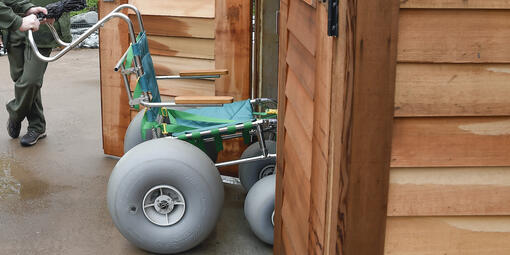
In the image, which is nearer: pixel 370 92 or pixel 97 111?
pixel 370 92

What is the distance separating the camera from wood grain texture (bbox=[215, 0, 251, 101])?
14.3 feet

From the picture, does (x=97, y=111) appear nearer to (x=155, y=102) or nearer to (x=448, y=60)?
(x=155, y=102)

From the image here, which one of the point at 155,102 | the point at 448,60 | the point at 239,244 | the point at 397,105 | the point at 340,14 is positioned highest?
the point at 340,14

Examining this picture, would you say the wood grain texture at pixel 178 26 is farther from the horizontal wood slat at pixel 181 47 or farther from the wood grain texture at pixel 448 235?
the wood grain texture at pixel 448 235

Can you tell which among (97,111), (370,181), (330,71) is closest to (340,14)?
(330,71)

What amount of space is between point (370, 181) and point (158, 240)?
6.29 ft

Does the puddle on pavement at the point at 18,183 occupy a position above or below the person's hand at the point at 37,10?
below

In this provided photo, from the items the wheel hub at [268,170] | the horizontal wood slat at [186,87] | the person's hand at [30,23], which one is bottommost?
the wheel hub at [268,170]

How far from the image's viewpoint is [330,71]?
1.86 m

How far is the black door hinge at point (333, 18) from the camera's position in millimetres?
1803

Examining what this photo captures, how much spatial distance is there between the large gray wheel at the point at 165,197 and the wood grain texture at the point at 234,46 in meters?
1.04

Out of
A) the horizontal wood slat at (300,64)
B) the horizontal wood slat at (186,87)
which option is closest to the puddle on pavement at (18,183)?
the horizontal wood slat at (186,87)

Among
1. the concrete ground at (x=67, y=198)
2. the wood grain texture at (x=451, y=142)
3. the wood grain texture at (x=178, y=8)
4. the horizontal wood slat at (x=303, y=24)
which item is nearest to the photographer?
the wood grain texture at (x=451, y=142)

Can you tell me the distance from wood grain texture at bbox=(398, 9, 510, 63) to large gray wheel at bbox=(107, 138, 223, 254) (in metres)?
1.87
